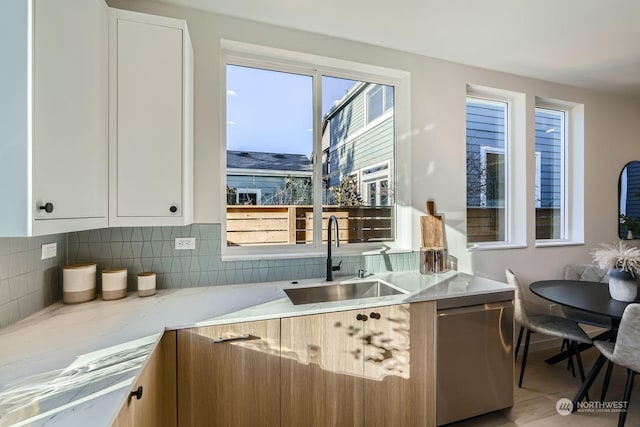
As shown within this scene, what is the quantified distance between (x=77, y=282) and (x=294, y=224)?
4.48 feet

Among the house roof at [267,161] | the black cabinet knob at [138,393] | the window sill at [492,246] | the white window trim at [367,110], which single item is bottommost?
the black cabinet knob at [138,393]

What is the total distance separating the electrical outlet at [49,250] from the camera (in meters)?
1.55

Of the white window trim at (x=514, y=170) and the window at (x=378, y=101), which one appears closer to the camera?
the window at (x=378, y=101)

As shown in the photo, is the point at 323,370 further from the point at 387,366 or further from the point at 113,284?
the point at 113,284

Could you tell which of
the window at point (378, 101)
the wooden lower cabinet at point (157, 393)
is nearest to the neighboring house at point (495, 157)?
the window at point (378, 101)

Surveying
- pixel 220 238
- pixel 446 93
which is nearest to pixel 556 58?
pixel 446 93

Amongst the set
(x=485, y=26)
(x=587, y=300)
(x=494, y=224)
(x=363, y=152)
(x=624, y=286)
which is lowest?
(x=587, y=300)

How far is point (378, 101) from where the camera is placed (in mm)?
2605

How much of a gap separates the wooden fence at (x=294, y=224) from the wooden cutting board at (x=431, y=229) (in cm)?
28

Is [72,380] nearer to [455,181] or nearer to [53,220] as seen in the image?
[53,220]

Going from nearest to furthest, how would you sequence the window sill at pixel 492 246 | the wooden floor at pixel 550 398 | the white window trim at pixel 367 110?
the wooden floor at pixel 550 398, the white window trim at pixel 367 110, the window sill at pixel 492 246

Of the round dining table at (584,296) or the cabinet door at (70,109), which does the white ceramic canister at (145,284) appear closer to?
the cabinet door at (70,109)

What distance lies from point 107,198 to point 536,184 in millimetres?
3796

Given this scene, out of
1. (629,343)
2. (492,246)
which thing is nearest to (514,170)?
(492,246)
